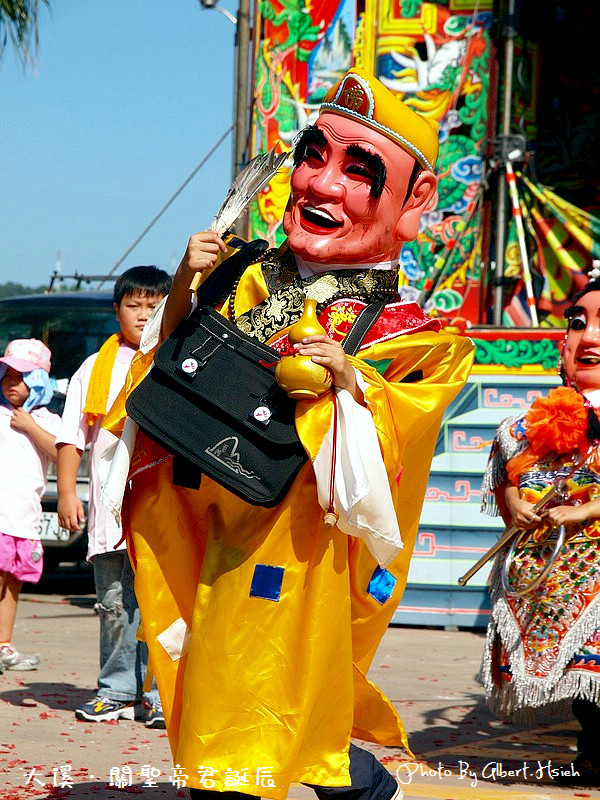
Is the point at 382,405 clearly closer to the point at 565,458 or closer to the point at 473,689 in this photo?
the point at 565,458

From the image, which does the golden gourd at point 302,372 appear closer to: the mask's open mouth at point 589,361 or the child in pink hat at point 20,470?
the mask's open mouth at point 589,361

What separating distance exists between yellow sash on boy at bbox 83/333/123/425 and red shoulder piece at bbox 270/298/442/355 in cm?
191

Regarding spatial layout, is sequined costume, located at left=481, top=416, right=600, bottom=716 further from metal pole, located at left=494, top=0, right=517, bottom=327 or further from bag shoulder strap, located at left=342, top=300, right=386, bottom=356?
metal pole, located at left=494, top=0, right=517, bottom=327

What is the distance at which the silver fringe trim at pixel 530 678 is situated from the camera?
14.4 feet

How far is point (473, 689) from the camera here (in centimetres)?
619

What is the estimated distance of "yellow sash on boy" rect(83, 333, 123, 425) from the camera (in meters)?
5.16

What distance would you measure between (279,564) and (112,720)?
2.13 metres

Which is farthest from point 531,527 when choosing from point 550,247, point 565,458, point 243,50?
point 243,50

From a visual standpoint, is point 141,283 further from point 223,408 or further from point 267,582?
point 267,582

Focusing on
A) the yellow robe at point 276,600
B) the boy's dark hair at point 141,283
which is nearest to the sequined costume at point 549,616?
the yellow robe at point 276,600

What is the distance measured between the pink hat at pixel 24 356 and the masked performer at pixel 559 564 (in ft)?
8.40

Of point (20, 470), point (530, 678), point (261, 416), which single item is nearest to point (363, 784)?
point (261, 416)

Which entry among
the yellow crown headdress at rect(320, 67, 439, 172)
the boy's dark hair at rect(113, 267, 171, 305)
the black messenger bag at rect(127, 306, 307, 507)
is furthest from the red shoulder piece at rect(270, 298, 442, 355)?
the boy's dark hair at rect(113, 267, 171, 305)

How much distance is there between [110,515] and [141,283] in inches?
37.9
